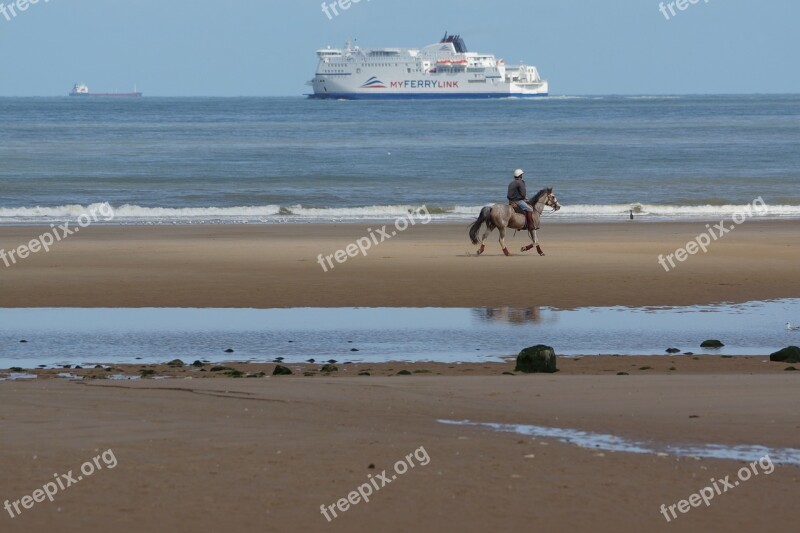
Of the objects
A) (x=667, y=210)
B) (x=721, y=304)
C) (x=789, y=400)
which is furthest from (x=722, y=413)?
(x=667, y=210)

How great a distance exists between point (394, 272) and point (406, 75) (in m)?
142

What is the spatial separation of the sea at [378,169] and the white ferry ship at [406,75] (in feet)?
205

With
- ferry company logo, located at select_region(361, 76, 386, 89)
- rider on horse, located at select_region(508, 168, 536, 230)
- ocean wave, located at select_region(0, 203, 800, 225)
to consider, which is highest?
ferry company logo, located at select_region(361, 76, 386, 89)

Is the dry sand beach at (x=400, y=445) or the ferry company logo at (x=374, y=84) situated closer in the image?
the dry sand beach at (x=400, y=445)

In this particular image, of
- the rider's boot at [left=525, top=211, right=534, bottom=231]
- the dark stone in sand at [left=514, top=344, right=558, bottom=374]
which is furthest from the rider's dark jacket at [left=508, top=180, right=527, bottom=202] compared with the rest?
the dark stone in sand at [left=514, top=344, right=558, bottom=374]

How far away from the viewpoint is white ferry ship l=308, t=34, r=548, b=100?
15725 cm

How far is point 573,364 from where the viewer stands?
1041 cm

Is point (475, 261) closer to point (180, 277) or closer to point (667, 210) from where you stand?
point (180, 277)

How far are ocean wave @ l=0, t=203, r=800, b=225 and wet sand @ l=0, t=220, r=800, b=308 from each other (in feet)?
19.2

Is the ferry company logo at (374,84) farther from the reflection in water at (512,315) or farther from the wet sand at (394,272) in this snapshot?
the reflection in water at (512,315)

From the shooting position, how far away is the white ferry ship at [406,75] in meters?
157

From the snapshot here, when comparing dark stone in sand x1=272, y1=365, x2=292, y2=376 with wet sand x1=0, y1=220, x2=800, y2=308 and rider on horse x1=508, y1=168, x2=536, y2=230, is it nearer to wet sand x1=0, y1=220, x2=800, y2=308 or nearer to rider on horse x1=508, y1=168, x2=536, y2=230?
wet sand x1=0, y1=220, x2=800, y2=308

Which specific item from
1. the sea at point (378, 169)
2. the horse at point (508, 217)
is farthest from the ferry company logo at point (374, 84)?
the horse at point (508, 217)

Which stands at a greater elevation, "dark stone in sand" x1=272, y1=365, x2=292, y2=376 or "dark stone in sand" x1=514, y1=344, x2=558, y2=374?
"dark stone in sand" x1=272, y1=365, x2=292, y2=376
